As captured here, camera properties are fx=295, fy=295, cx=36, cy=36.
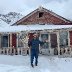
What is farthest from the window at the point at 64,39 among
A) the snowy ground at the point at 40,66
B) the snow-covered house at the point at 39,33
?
the snowy ground at the point at 40,66

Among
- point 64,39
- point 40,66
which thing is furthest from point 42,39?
point 40,66

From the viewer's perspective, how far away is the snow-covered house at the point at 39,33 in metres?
27.3

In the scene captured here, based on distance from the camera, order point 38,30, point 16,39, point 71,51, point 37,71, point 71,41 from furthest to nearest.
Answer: point 16,39 → point 71,41 → point 38,30 → point 71,51 → point 37,71

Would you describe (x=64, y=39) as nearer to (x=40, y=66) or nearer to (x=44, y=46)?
(x=44, y=46)

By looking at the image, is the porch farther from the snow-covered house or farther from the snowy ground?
the snowy ground

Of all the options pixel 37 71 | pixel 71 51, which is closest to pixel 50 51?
pixel 71 51

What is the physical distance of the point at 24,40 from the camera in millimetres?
29047

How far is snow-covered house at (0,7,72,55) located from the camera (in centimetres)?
2734

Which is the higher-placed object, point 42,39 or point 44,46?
point 42,39

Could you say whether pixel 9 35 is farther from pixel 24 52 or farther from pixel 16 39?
pixel 24 52

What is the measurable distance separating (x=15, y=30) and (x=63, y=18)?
5.08 m

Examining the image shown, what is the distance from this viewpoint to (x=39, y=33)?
28.7 metres

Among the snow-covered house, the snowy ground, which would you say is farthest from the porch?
the snowy ground

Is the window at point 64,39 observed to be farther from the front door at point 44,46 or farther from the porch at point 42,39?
the front door at point 44,46
